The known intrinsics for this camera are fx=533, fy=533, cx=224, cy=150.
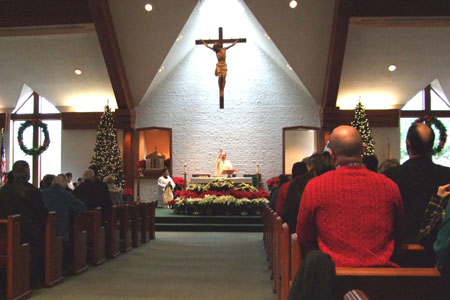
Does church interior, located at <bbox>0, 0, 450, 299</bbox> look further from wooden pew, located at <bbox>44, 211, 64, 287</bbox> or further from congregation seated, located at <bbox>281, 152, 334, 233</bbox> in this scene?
congregation seated, located at <bbox>281, 152, 334, 233</bbox>

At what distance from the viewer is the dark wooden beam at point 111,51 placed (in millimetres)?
11828

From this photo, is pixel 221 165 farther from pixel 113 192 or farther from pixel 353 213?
pixel 353 213

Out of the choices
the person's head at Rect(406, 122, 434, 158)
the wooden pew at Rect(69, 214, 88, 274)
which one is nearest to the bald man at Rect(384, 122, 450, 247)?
the person's head at Rect(406, 122, 434, 158)

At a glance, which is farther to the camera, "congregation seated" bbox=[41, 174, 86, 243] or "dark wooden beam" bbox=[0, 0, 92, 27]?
"dark wooden beam" bbox=[0, 0, 92, 27]

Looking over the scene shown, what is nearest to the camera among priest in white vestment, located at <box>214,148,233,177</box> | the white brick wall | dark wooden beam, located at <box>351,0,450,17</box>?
dark wooden beam, located at <box>351,0,450,17</box>

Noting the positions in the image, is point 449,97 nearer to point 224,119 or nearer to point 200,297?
point 224,119

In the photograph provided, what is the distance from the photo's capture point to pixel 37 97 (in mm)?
16422

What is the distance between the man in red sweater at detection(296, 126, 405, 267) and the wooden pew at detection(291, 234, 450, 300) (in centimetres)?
21

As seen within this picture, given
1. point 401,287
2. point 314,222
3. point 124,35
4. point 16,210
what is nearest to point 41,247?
point 16,210

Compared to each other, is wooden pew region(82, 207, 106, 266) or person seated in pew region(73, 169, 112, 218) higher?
person seated in pew region(73, 169, 112, 218)

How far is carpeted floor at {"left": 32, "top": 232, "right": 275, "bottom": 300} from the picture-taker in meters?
5.16

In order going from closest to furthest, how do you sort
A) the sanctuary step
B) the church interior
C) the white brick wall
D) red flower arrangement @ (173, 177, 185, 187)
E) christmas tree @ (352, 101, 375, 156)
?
the sanctuary step
the church interior
christmas tree @ (352, 101, 375, 156)
red flower arrangement @ (173, 177, 185, 187)
the white brick wall

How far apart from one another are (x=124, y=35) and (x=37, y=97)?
5.10 meters

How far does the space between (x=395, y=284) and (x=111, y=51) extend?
38.0 ft
